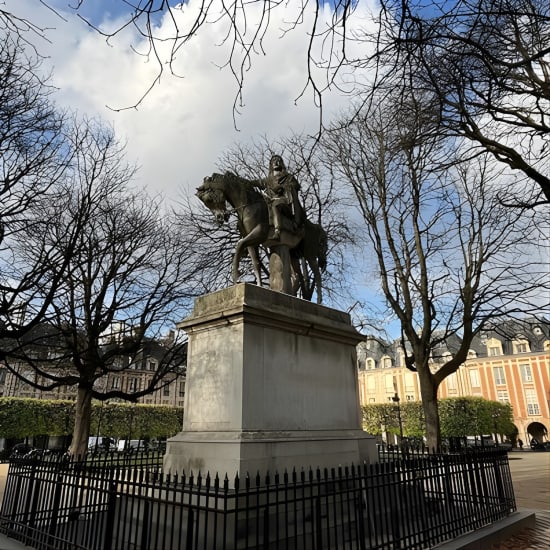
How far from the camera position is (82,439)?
1471 centimetres

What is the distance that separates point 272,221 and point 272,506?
4.94 metres

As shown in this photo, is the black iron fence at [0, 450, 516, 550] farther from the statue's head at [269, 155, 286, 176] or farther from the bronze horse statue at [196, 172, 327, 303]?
the statue's head at [269, 155, 286, 176]

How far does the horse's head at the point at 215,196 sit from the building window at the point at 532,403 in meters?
57.0

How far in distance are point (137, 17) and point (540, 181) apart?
6.86 meters

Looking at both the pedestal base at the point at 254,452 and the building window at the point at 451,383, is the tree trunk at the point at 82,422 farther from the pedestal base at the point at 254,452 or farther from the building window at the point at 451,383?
the building window at the point at 451,383

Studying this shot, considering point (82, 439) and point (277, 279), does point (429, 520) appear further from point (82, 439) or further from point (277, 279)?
point (82, 439)

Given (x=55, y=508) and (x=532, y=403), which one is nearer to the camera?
(x=55, y=508)

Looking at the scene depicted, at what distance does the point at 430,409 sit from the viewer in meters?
13.6

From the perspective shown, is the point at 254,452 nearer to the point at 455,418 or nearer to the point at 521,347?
the point at 455,418

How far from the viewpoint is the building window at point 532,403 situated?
50941 millimetres

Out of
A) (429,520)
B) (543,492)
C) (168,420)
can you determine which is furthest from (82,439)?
(168,420)

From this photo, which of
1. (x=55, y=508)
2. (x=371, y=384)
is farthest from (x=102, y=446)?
(x=371, y=384)

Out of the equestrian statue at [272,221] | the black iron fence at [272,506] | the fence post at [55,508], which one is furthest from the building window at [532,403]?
the fence post at [55,508]

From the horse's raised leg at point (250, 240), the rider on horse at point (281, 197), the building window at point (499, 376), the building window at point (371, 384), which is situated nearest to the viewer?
the horse's raised leg at point (250, 240)
